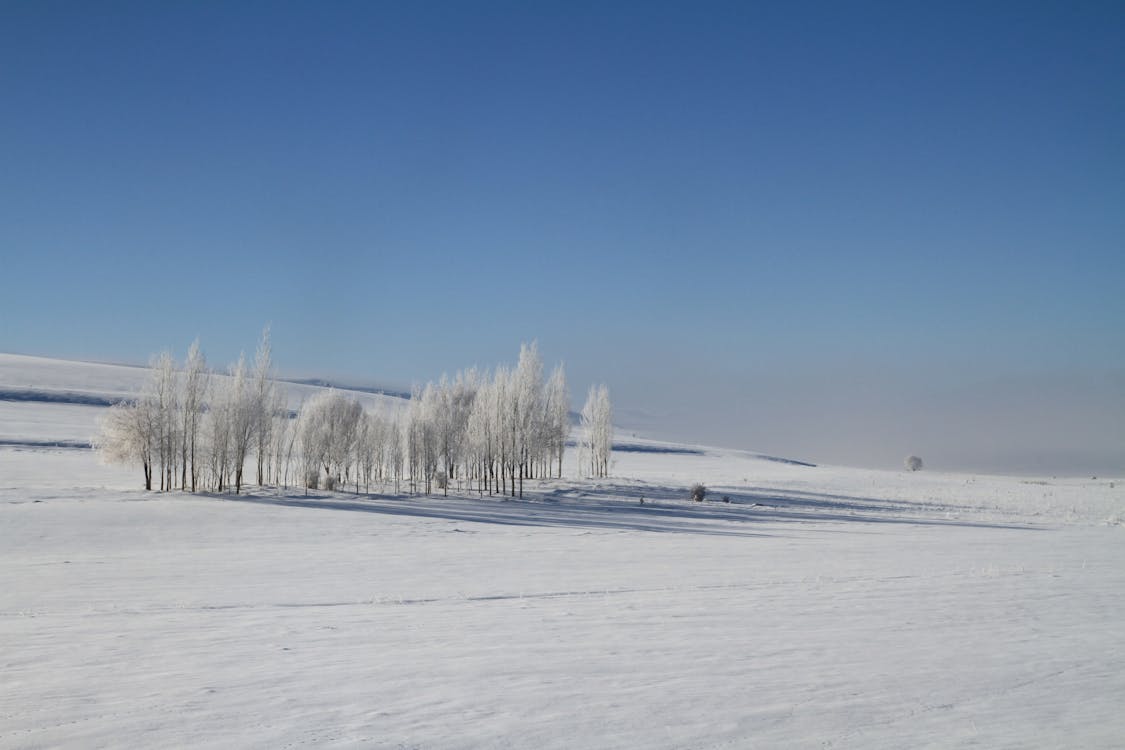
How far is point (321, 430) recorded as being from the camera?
49031 millimetres

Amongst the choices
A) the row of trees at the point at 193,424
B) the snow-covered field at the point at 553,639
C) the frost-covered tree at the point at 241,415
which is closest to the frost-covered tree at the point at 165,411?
the row of trees at the point at 193,424

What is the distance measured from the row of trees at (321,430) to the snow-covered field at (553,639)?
51.7 feet

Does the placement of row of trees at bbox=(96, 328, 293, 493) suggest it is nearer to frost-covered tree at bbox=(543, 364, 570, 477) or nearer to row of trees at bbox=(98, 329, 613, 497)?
row of trees at bbox=(98, 329, 613, 497)

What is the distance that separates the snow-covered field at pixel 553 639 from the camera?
681 centimetres

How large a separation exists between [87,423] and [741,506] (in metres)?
76.2

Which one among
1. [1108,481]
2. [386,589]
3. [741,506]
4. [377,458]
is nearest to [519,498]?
[741,506]

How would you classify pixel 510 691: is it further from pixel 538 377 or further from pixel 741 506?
pixel 538 377

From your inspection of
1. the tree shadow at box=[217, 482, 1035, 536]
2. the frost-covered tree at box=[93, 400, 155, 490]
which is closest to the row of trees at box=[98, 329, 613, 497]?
the frost-covered tree at box=[93, 400, 155, 490]

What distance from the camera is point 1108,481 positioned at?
69938 millimetres

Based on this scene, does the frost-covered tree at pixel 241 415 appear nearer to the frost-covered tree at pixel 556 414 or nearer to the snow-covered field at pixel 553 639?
the snow-covered field at pixel 553 639

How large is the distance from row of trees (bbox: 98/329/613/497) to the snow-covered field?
1575cm

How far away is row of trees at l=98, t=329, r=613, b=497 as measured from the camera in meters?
41.8

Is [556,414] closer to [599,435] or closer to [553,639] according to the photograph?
[599,435]

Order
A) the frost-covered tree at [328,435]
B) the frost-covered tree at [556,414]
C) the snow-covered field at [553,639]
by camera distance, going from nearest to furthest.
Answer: the snow-covered field at [553,639]
the frost-covered tree at [328,435]
the frost-covered tree at [556,414]
